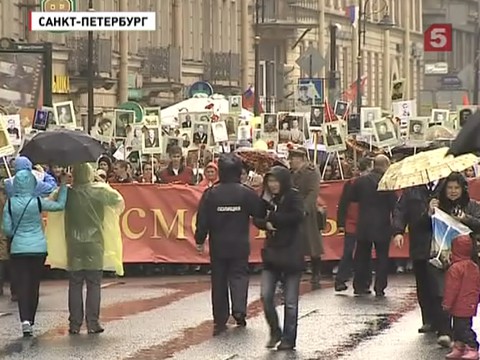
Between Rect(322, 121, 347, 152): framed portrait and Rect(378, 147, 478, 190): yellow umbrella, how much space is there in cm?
1019

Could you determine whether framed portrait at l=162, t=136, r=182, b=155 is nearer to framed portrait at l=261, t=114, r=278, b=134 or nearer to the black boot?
framed portrait at l=261, t=114, r=278, b=134

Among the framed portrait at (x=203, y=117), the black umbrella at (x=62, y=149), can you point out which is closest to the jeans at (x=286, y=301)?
the black umbrella at (x=62, y=149)

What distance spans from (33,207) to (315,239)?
583cm

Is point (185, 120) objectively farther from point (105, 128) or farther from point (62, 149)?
point (62, 149)

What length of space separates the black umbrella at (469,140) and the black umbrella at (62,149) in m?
4.55

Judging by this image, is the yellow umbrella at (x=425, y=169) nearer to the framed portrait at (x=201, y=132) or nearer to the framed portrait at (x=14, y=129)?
the framed portrait at (x=14, y=129)

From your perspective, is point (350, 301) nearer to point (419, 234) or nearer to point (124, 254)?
point (419, 234)

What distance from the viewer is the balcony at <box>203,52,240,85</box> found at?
180 ft

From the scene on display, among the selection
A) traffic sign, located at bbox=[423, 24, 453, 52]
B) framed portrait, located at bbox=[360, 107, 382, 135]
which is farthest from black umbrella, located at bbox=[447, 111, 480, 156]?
traffic sign, located at bbox=[423, 24, 453, 52]

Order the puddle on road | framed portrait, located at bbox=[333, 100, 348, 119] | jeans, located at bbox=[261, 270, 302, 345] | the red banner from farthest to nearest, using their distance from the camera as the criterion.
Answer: framed portrait, located at bbox=[333, 100, 348, 119]
the red banner
jeans, located at bbox=[261, 270, 302, 345]
the puddle on road

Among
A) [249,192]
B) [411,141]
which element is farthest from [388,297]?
[411,141]

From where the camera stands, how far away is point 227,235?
15.5 metres

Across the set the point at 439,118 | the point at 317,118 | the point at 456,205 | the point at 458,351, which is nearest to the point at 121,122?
the point at 317,118

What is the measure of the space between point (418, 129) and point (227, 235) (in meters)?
11.5
